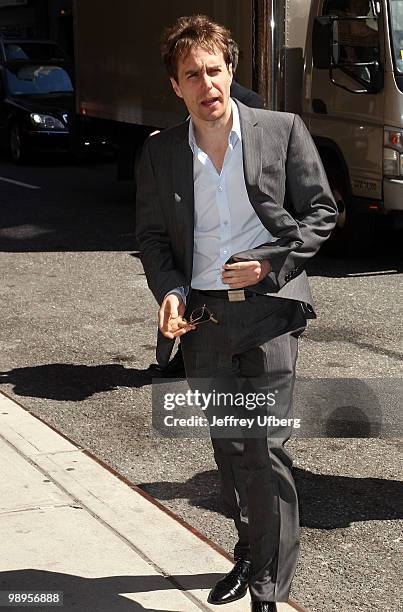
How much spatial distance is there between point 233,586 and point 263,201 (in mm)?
1327

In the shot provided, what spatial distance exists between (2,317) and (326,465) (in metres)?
3.99

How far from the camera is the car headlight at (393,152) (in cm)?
1038

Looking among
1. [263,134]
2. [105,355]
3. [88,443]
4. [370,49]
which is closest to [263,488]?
[263,134]

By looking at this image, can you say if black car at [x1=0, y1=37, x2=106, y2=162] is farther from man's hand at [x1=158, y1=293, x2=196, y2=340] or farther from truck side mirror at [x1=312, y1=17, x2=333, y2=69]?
man's hand at [x1=158, y1=293, x2=196, y2=340]

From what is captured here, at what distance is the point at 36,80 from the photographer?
2034cm

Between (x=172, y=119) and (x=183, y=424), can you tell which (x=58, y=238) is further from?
(x=183, y=424)

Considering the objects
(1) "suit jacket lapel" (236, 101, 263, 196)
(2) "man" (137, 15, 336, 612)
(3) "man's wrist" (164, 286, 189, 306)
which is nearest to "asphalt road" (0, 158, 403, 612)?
(2) "man" (137, 15, 336, 612)

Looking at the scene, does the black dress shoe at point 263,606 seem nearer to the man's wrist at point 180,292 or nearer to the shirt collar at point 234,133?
the man's wrist at point 180,292

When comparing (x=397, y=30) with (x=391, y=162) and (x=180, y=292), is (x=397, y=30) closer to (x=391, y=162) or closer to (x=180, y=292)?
(x=391, y=162)

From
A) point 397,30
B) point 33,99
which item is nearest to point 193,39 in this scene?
point 397,30

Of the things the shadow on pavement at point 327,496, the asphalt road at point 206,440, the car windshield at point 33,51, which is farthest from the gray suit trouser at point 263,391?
the car windshield at point 33,51

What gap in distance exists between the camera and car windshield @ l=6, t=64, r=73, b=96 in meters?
20.2

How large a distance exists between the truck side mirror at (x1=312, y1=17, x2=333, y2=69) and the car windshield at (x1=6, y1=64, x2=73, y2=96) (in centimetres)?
977

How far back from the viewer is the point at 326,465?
578 cm
